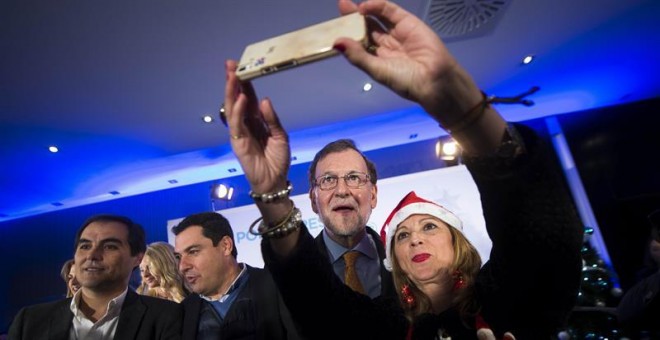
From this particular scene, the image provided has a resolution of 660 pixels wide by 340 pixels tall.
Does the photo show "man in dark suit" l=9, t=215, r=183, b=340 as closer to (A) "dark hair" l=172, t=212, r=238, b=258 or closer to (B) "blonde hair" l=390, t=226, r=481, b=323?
(A) "dark hair" l=172, t=212, r=238, b=258

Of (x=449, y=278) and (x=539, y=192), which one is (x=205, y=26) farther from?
(x=539, y=192)

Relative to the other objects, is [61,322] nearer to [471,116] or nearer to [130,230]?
[130,230]

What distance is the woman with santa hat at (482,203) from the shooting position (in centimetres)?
79

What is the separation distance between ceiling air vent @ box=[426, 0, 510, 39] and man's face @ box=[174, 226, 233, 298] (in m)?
2.33

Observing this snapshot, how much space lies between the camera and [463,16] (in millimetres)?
2918

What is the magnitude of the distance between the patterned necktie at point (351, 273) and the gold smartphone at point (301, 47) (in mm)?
1278

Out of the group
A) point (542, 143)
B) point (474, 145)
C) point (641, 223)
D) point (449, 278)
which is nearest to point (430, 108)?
point (474, 145)

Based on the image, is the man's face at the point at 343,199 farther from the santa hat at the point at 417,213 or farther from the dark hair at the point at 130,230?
the dark hair at the point at 130,230

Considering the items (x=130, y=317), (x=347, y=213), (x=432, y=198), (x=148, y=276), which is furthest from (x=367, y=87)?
(x=130, y=317)

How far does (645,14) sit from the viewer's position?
3375mm

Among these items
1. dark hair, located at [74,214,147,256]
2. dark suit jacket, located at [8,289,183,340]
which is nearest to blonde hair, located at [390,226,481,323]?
dark suit jacket, located at [8,289,183,340]

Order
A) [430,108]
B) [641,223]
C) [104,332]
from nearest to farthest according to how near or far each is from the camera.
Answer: [430,108], [104,332], [641,223]

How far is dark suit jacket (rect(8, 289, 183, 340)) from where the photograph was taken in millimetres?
1885

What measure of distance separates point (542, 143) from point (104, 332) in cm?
230
